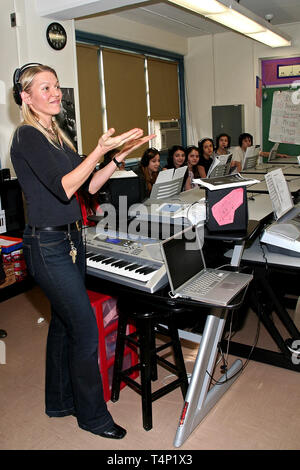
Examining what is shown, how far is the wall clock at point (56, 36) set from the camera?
4.10 m

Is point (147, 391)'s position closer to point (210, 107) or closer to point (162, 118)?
point (162, 118)

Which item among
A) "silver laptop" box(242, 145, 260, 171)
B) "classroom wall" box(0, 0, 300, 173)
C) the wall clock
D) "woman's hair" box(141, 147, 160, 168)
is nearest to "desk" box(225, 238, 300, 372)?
"woman's hair" box(141, 147, 160, 168)

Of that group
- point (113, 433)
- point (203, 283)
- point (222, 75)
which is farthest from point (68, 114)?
point (222, 75)

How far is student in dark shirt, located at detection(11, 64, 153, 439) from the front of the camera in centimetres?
167

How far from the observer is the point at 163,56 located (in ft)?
23.2

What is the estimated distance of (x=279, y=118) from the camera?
24.7ft

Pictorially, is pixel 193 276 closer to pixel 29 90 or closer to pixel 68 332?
pixel 68 332

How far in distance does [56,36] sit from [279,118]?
177 inches

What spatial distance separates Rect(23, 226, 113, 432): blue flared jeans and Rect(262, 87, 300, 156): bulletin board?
6340 mm

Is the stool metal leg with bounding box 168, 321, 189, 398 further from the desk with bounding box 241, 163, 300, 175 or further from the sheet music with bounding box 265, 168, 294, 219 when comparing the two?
the desk with bounding box 241, 163, 300, 175

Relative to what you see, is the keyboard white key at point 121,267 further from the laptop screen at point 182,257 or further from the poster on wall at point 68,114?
the poster on wall at point 68,114

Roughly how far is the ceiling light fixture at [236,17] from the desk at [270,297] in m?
2.11

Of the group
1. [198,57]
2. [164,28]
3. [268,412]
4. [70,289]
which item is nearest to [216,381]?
[268,412]

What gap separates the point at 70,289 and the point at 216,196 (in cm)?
83
